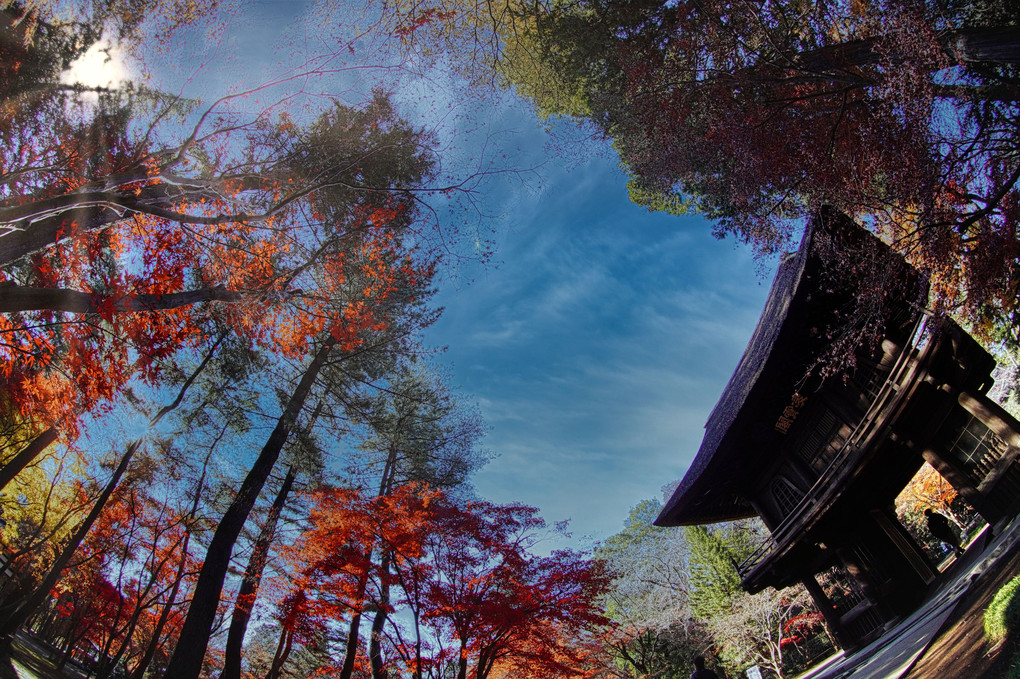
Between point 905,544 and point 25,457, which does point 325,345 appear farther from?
point 905,544

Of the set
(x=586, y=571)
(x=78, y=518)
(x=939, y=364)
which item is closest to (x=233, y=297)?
(x=586, y=571)

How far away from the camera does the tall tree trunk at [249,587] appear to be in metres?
9.25

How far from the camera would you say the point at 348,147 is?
27.5ft

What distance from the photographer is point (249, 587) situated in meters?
11.1

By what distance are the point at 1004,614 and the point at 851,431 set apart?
5.93 metres

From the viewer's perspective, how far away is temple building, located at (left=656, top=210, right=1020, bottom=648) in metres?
7.36

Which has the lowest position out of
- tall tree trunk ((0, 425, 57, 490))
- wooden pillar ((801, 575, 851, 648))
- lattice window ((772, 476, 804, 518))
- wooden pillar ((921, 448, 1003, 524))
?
wooden pillar ((801, 575, 851, 648))

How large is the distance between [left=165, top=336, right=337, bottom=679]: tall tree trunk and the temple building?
10.2 metres

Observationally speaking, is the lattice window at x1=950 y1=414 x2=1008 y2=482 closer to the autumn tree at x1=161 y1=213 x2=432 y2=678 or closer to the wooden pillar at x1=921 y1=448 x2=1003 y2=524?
the wooden pillar at x1=921 y1=448 x2=1003 y2=524

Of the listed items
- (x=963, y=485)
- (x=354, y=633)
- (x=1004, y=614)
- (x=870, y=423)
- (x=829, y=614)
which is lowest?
(x=1004, y=614)

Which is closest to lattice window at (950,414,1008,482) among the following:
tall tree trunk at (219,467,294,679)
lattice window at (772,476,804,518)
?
lattice window at (772,476,804,518)

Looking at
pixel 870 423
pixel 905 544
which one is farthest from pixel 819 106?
pixel 905 544

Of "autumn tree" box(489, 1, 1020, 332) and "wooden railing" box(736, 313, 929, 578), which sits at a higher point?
"autumn tree" box(489, 1, 1020, 332)

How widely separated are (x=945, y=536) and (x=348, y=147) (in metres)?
14.5
